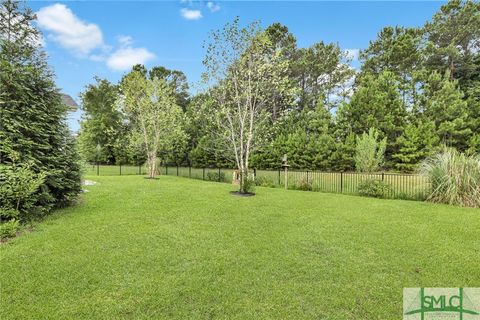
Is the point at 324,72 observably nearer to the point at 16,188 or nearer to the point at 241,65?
the point at 241,65

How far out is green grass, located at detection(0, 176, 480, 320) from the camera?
244cm

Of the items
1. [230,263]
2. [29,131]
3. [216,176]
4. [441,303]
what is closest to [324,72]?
[216,176]

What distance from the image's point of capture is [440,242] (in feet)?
13.7

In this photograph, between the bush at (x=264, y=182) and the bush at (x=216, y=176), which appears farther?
the bush at (x=216, y=176)

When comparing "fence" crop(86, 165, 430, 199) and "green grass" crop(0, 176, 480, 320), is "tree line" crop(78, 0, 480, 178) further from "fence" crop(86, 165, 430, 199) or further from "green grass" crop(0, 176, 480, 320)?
"green grass" crop(0, 176, 480, 320)

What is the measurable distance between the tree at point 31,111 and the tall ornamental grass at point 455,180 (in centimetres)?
929

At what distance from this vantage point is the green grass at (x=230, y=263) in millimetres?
2438

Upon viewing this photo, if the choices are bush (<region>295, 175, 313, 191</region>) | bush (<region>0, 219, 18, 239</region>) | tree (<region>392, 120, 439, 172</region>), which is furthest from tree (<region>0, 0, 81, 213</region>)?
tree (<region>392, 120, 439, 172</region>)

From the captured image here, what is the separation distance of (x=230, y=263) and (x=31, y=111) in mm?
4840

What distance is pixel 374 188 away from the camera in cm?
858

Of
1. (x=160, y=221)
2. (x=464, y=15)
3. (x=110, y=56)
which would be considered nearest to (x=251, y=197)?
(x=160, y=221)

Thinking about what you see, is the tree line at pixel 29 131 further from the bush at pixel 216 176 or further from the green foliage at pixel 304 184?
the bush at pixel 216 176

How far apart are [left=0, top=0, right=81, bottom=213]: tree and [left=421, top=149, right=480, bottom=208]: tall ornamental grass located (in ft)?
30.5

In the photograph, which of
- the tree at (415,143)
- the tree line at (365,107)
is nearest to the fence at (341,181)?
the tree line at (365,107)
